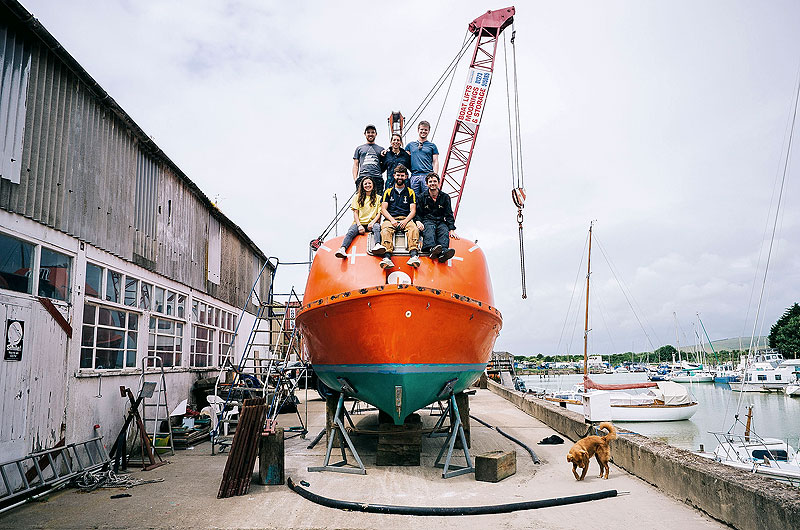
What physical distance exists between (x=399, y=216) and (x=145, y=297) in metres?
5.45

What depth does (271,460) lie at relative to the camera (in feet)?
21.0

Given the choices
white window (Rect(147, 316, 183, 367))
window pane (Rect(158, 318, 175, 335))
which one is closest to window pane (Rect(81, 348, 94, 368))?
white window (Rect(147, 316, 183, 367))

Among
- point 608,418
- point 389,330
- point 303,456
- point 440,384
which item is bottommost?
point 303,456

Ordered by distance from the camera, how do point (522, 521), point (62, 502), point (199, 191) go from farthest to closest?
point (199, 191) < point (62, 502) < point (522, 521)

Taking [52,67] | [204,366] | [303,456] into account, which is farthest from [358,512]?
[204,366]

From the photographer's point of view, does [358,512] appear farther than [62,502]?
No

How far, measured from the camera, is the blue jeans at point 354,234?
23.5 feet

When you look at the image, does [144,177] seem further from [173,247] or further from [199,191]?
[199,191]

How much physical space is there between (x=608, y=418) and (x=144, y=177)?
30.7 feet

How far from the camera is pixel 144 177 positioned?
9719 mm

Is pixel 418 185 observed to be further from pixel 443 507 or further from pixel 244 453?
pixel 443 507

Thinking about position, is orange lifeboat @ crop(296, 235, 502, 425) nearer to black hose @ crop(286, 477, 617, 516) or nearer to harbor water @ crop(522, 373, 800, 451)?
black hose @ crop(286, 477, 617, 516)

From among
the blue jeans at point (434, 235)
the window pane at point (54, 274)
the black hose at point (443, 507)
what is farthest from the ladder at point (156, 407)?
the blue jeans at point (434, 235)

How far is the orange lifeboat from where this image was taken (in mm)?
6344
